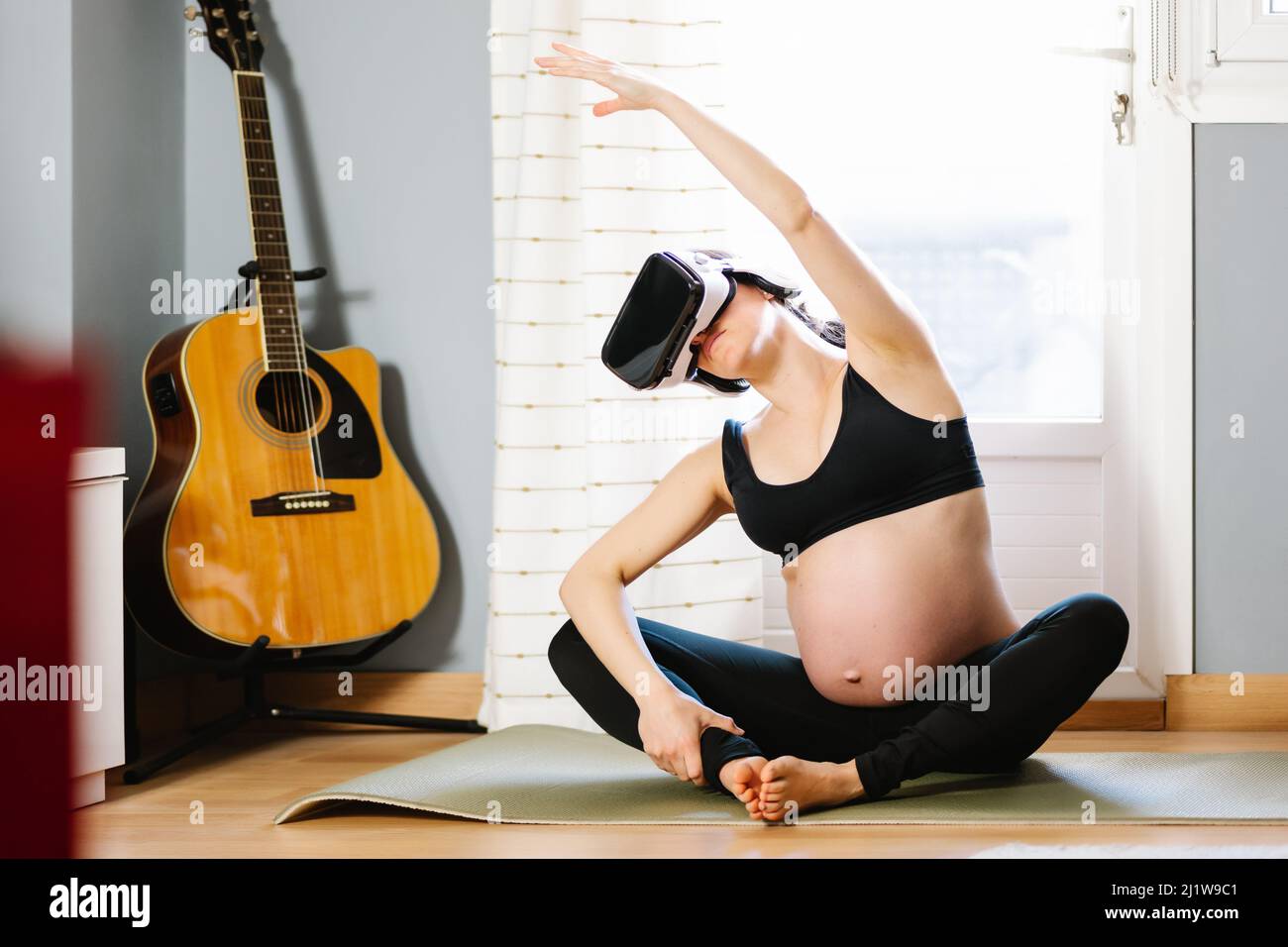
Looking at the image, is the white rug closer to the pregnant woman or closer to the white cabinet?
the pregnant woman

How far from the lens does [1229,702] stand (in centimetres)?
227

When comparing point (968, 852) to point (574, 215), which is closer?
point (968, 852)

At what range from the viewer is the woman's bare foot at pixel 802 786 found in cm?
146

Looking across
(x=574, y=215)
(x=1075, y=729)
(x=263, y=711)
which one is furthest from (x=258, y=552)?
(x=1075, y=729)

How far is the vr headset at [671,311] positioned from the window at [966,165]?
2.67 ft

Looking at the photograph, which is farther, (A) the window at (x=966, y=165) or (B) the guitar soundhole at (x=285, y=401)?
(A) the window at (x=966, y=165)

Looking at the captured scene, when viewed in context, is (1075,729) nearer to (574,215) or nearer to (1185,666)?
(1185,666)

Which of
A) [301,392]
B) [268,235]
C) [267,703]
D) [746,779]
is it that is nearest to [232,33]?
[268,235]

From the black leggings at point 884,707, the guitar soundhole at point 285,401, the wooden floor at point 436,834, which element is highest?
the guitar soundhole at point 285,401

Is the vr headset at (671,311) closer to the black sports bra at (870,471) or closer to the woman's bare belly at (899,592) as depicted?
the black sports bra at (870,471)

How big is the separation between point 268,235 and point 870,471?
1.36 meters

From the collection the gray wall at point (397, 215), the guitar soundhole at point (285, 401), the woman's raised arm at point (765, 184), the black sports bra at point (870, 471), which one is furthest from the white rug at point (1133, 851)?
the guitar soundhole at point (285, 401)
